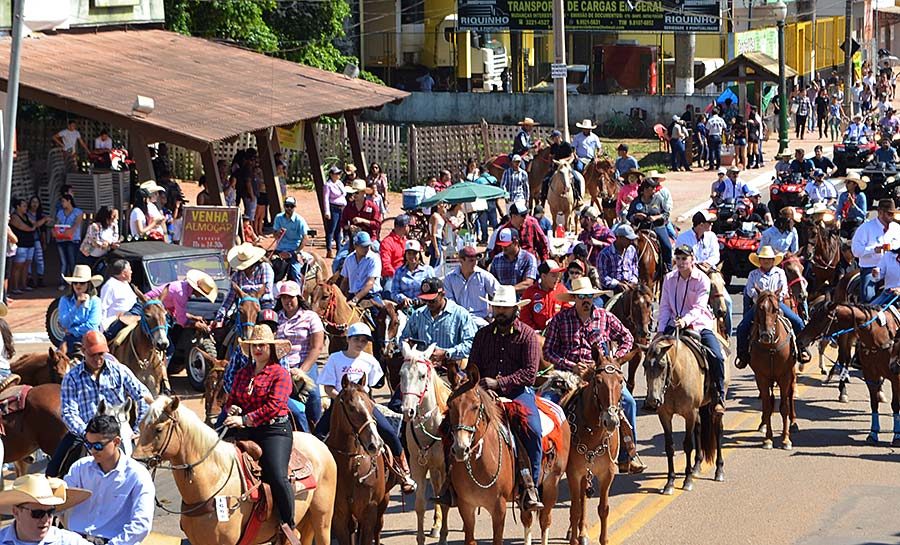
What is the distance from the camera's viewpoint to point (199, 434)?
10.6m

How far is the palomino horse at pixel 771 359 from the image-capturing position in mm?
16812

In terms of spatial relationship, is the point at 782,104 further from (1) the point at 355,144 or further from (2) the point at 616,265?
(2) the point at 616,265

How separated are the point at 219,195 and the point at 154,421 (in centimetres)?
1714

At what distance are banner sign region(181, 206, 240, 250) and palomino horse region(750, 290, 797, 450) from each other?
8.39 m

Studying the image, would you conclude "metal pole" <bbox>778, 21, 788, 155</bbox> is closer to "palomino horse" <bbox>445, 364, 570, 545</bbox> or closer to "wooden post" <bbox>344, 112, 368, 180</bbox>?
"wooden post" <bbox>344, 112, 368, 180</bbox>

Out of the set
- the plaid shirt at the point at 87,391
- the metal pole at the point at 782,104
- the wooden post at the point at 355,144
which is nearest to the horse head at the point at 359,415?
the plaid shirt at the point at 87,391

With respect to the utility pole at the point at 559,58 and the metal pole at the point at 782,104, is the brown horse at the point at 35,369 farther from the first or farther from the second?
the metal pole at the point at 782,104

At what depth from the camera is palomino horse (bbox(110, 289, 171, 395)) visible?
16.5 metres

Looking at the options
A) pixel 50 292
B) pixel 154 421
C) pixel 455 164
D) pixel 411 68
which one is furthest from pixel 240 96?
pixel 411 68

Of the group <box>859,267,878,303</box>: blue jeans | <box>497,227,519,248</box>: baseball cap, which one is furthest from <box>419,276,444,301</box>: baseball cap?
<box>859,267,878,303</box>: blue jeans

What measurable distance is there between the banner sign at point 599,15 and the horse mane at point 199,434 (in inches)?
1667

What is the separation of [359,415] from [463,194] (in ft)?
50.8

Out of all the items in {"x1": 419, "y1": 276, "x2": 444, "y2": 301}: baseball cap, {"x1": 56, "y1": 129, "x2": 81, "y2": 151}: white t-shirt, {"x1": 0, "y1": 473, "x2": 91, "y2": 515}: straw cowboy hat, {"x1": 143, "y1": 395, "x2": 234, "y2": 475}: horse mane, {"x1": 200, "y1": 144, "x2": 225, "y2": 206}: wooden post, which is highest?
{"x1": 56, "y1": 129, "x2": 81, "y2": 151}: white t-shirt

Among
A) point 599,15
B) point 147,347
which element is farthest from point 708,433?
point 599,15
